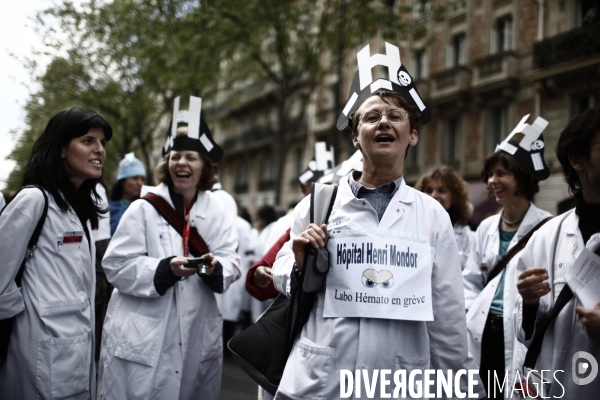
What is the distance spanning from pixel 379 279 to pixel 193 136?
7.36 feet

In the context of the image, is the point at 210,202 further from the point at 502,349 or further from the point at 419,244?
the point at 502,349

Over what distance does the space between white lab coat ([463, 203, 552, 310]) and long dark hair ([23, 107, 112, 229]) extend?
9.62ft

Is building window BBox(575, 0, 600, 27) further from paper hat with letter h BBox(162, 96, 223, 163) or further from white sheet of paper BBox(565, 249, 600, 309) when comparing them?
white sheet of paper BBox(565, 249, 600, 309)

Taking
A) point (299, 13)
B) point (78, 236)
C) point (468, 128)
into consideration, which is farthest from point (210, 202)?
point (468, 128)

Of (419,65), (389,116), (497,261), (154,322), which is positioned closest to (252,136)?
(419,65)

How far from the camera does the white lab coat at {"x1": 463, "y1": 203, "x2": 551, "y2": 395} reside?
3529 millimetres

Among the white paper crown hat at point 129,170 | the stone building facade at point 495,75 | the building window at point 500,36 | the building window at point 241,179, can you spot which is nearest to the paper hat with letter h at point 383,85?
the white paper crown hat at point 129,170

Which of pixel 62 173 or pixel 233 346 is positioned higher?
pixel 62 173

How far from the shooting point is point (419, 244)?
2.42 meters

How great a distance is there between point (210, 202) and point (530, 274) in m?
2.35

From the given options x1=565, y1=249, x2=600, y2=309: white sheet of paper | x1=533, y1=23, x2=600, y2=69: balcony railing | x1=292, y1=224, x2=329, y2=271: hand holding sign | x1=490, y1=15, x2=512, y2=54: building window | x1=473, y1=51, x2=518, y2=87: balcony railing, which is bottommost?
x1=565, y1=249, x2=600, y2=309: white sheet of paper

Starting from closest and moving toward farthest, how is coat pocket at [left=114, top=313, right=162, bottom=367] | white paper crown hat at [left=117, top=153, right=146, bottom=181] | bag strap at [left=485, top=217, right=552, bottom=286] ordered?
1. coat pocket at [left=114, top=313, right=162, bottom=367]
2. bag strap at [left=485, top=217, right=552, bottom=286]
3. white paper crown hat at [left=117, top=153, right=146, bottom=181]

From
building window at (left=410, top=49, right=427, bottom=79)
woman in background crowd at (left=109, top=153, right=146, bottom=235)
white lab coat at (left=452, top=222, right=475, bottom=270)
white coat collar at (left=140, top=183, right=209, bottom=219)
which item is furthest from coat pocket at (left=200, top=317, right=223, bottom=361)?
building window at (left=410, top=49, right=427, bottom=79)

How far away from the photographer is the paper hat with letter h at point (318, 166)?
627cm
